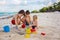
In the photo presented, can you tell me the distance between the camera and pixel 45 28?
6.89 feet

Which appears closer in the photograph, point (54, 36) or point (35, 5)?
point (54, 36)

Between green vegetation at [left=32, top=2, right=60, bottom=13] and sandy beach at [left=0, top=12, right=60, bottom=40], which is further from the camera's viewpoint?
green vegetation at [left=32, top=2, right=60, bottom=13]

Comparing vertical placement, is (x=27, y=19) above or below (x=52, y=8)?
below

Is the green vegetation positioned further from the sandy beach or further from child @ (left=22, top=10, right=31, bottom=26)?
child @ (left=22, top=10, right=31, bottom=26)

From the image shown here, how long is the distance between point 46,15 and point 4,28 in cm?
63

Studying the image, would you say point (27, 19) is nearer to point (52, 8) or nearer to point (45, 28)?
point (45, 28)

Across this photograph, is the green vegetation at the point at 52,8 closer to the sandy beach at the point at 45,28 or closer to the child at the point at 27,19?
the sandy beach at the point at 45,28

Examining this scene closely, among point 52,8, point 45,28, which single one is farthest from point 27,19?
point 52,8

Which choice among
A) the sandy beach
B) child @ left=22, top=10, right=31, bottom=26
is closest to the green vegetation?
the sandy beach

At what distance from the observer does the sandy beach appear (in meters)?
1.96

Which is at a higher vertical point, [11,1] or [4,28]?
[11,1]

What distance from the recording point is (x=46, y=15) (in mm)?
2109

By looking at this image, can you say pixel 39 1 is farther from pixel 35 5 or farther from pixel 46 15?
pixel 46 15

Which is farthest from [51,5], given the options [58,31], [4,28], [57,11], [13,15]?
[4,28]
